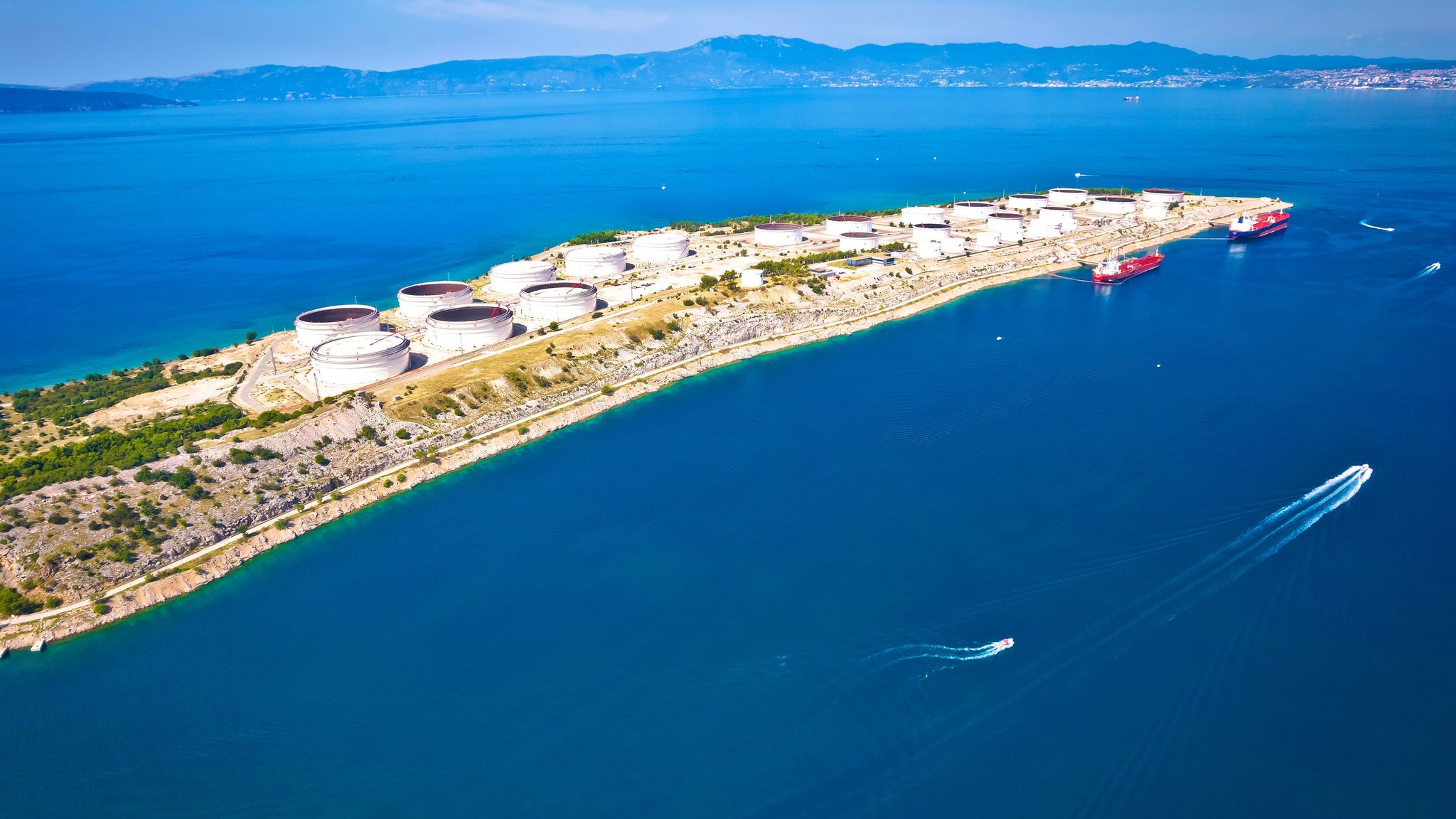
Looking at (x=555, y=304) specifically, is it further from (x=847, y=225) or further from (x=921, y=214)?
(x=921, y=214)

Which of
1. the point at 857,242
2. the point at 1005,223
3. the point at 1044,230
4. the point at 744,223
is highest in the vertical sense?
the point at 744,223

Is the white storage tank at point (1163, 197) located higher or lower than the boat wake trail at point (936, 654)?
higher

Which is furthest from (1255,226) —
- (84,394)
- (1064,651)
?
(84,394)

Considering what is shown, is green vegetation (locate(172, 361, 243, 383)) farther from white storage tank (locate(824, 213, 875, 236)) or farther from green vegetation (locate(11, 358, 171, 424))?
white storage tank (locate(824, 213, 875, 236))

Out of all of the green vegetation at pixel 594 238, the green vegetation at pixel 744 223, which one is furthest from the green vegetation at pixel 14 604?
the green vegetation at pixel 744 223

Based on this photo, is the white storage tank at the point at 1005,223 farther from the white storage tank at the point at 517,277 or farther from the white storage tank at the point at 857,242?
the white storage tank at the point at 517,277

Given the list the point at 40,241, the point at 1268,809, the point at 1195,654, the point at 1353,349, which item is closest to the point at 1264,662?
the point at 1195,654

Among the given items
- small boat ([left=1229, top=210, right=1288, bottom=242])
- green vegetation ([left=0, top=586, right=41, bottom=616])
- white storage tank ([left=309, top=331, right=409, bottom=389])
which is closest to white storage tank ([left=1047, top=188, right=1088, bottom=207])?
small boat ([left=1229, top=210, right=1288, bottom=242])
